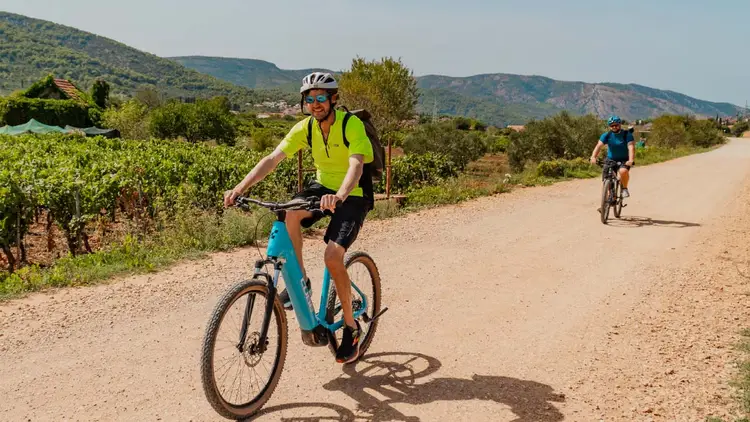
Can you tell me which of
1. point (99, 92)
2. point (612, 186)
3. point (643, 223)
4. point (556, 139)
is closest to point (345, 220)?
point (612, 186)

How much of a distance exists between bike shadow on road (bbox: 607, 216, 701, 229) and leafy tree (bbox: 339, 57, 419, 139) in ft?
141

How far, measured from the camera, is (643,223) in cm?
1199

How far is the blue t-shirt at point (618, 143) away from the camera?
1223cm

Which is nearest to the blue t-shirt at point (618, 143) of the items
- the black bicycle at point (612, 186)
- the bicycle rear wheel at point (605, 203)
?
the black bicycle at point (612, 186)

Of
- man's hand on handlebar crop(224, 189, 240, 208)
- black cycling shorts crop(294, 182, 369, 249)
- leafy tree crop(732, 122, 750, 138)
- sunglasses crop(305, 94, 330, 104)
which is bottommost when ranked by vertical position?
black cycling shorts crop(294, 182, 369, 249)

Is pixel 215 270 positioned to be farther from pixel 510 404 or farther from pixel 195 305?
pixel 510 404

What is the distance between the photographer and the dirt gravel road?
164 inches

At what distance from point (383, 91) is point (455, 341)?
53589 millimetres

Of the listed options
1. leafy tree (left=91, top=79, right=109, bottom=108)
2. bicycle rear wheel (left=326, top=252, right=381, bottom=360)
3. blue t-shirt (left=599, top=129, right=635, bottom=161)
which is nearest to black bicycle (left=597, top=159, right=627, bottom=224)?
blue t-shirt (left=599, top=129, right=635, bottom=161)

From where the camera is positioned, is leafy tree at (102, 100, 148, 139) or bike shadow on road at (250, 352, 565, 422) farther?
leafy tree at (102, 100, 148, 139)

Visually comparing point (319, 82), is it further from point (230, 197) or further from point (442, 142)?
point (442, 142)

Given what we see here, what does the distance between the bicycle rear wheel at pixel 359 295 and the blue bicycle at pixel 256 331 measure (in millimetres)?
206

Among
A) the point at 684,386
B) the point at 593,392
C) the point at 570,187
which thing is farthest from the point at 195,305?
the point at 570,187

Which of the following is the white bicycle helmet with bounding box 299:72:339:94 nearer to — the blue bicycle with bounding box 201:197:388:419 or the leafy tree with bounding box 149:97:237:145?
the blue bicycle with bounding box 201:197:388:419
